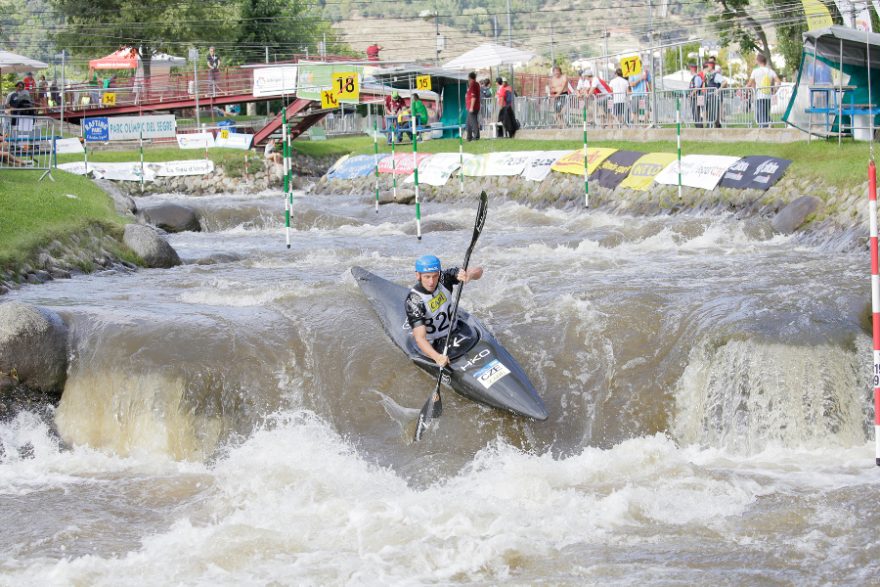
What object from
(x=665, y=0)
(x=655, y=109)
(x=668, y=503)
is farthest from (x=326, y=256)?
(x=665, y=0)

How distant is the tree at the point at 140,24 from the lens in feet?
145

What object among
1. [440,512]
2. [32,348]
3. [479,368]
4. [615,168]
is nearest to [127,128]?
[615,168]

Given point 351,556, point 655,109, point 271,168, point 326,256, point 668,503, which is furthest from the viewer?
point 271,168

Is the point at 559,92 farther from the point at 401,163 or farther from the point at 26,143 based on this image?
the point at 26,143

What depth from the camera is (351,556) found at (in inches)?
249

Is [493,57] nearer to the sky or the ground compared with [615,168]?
nearer to the sky

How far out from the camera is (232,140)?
33.1 meters

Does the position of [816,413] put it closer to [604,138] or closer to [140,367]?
[140,367]

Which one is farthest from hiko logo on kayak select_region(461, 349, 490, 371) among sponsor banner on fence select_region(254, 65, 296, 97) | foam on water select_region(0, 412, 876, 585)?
sponsor banner on fence select_region(254, 65, 296, 97)

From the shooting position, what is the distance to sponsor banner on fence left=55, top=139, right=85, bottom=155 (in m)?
31.4

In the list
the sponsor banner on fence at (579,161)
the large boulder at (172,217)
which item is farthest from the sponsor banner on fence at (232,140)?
the sponsor banner on fence at (579,161)

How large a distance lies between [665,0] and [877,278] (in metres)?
22.3

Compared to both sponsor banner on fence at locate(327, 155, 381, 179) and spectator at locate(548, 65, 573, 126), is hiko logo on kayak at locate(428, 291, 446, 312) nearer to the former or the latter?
spectator at locate(548, 65, 573, 126)

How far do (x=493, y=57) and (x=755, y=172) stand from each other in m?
16.0
